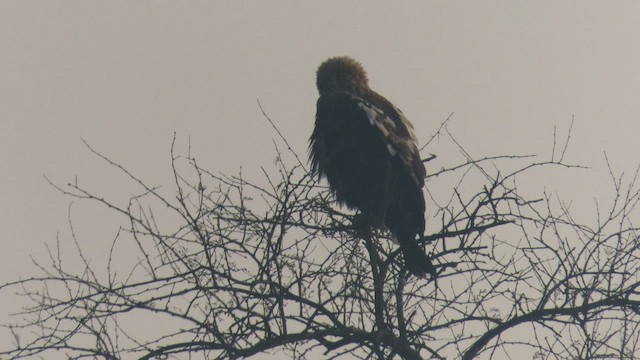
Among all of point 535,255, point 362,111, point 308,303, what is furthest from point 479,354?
point 362,111

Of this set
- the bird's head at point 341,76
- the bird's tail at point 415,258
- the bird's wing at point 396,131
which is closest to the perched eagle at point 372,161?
the bird's wing at point 396,131

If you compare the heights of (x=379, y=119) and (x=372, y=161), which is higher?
(x=379, y=119)

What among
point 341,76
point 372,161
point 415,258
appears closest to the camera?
point 415,258

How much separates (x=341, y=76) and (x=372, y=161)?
0.89 m

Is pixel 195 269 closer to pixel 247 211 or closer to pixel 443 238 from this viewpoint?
pixel 247 211

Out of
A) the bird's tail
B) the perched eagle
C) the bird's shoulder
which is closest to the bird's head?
the bird's shoulder

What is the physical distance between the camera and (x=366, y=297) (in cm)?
442

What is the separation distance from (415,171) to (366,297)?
155cm

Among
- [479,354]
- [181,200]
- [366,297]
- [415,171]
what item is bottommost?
[479,354]

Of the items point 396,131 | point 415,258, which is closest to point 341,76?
point 396,131

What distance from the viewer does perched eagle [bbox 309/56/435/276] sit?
585cm

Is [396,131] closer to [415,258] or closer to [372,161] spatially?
[372,161]

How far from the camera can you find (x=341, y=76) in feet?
21.7

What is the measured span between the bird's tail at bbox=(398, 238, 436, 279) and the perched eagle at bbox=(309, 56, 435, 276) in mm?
600
